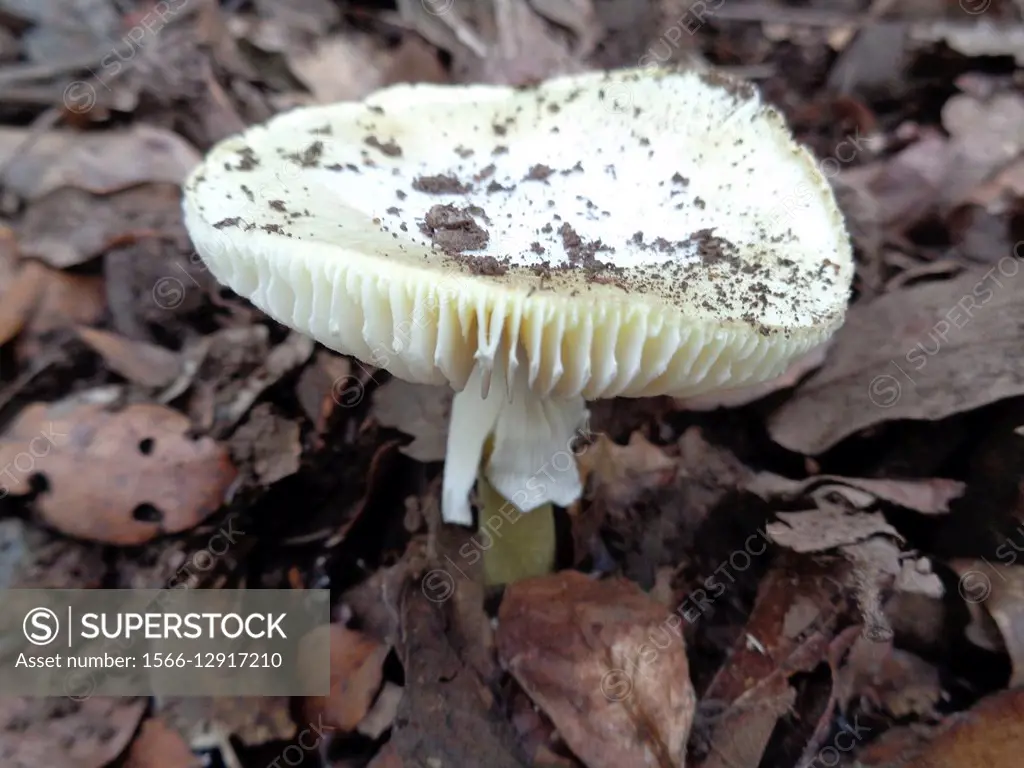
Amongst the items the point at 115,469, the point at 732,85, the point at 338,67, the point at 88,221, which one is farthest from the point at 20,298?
the point at 732,85

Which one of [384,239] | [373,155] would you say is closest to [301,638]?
[384,239]

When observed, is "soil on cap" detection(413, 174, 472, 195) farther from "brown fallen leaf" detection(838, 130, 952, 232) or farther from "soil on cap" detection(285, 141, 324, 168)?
"brown fallen leaf" detection(838, 130, 952, 232)

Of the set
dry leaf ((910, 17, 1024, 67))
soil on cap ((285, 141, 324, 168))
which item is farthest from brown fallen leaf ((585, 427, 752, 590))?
dry leaf ((910, 17, 1024, 67))

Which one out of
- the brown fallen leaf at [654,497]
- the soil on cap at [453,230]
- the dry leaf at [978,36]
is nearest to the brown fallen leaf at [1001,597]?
the brown fallen leaf at [654,497]

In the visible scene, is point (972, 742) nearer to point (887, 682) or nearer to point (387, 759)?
point (887, 682)

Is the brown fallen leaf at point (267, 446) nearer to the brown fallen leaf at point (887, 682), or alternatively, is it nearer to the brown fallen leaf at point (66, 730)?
the brown fallen leaf at point (66, 730)
